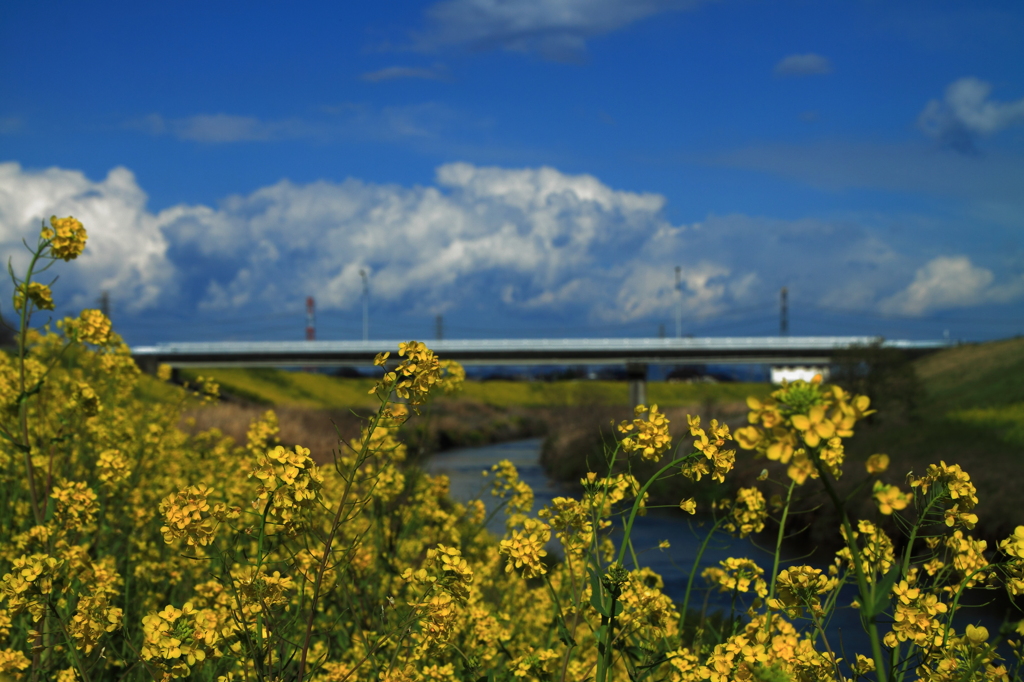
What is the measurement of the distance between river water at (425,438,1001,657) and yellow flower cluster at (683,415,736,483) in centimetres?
25

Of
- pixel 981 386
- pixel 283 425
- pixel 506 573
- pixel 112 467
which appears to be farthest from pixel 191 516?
pixel 981 386

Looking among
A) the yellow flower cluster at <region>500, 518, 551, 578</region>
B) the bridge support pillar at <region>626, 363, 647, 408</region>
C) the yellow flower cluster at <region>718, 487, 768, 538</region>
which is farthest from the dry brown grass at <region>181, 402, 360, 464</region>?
the bridge support pillar at <region>626, 363, 647, 408</region>

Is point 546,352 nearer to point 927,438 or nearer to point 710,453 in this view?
point 927,438

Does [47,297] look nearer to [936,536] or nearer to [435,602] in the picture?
[435,602]

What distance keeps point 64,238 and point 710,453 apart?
291 centimetres

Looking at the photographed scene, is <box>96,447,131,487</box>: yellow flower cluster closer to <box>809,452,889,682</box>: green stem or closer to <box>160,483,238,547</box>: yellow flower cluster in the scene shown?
<box>160,483,238,547</box>: yellow flower cluster

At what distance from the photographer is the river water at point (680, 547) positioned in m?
6.43

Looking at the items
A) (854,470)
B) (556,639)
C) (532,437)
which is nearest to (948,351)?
(532,437)

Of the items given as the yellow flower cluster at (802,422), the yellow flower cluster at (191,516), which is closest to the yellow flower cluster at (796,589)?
the yellow flower cluster at (802,422)

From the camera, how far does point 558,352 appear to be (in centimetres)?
Result: 4784

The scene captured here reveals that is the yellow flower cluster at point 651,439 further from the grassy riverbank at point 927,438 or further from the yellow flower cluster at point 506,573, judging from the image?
the grassy riverbank at point 927,438

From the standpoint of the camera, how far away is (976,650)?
206cm

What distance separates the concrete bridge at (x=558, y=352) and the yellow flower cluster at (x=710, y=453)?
42.3 m

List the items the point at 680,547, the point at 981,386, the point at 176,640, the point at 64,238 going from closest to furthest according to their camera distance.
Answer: the point at 176,640 → the point at 64,238 → the point at 680,547 → the point at 981,386
